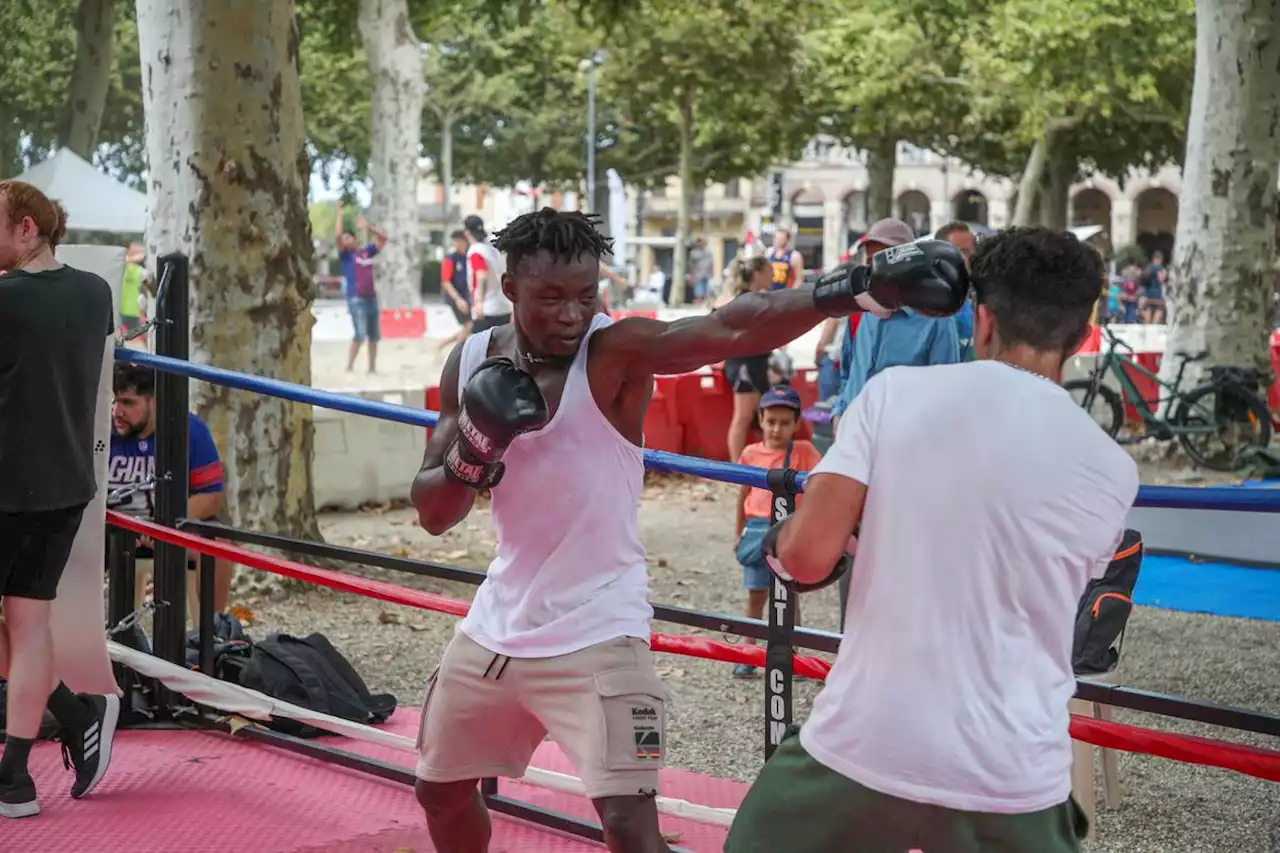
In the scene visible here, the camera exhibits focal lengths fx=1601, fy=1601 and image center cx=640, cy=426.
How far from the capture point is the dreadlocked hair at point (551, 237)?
316 centimetres

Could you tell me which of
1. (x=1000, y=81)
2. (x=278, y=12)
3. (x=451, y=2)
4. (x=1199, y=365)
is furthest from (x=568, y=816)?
(x=1000, y=81)

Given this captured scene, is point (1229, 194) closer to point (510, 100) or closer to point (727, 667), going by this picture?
point (727, 667)

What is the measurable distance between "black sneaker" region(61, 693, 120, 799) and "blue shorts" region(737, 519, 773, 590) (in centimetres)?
255

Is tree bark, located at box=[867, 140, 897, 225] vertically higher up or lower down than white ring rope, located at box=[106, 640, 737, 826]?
higher up

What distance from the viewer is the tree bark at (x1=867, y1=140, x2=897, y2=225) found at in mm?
40781

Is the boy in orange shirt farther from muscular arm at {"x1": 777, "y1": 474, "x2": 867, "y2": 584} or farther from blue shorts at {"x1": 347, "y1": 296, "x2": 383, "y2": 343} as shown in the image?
blue shorts at {"x1": 347, "y1": 296, "x2": 383, "y2": 343}

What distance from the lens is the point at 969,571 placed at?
2316 mm

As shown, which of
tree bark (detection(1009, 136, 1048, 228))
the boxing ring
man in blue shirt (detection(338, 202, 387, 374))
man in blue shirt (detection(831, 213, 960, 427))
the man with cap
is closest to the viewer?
the boxing ring

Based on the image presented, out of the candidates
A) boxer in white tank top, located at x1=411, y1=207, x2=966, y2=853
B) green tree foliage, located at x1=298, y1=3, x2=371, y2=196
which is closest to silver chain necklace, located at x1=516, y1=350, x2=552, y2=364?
boxer in white tank top, located at x1=411, y1=207, x2=966, y2=853

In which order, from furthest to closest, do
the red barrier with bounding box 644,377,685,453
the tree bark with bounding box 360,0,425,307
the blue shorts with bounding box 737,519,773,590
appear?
the tree bark with bounding box 360,0,425,307 < the red barrier with bounding box 644,377,685,453 < the blue shorts with bounding box 737,519,773,590

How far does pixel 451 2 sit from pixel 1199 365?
1251 cm

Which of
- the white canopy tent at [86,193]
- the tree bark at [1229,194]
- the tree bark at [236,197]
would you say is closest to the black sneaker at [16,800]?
the tree bark at [236,197]

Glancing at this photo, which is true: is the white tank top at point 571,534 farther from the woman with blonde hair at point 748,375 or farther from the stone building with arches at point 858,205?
the stone building with arches at point 858,205

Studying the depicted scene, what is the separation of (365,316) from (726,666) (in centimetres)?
1335
